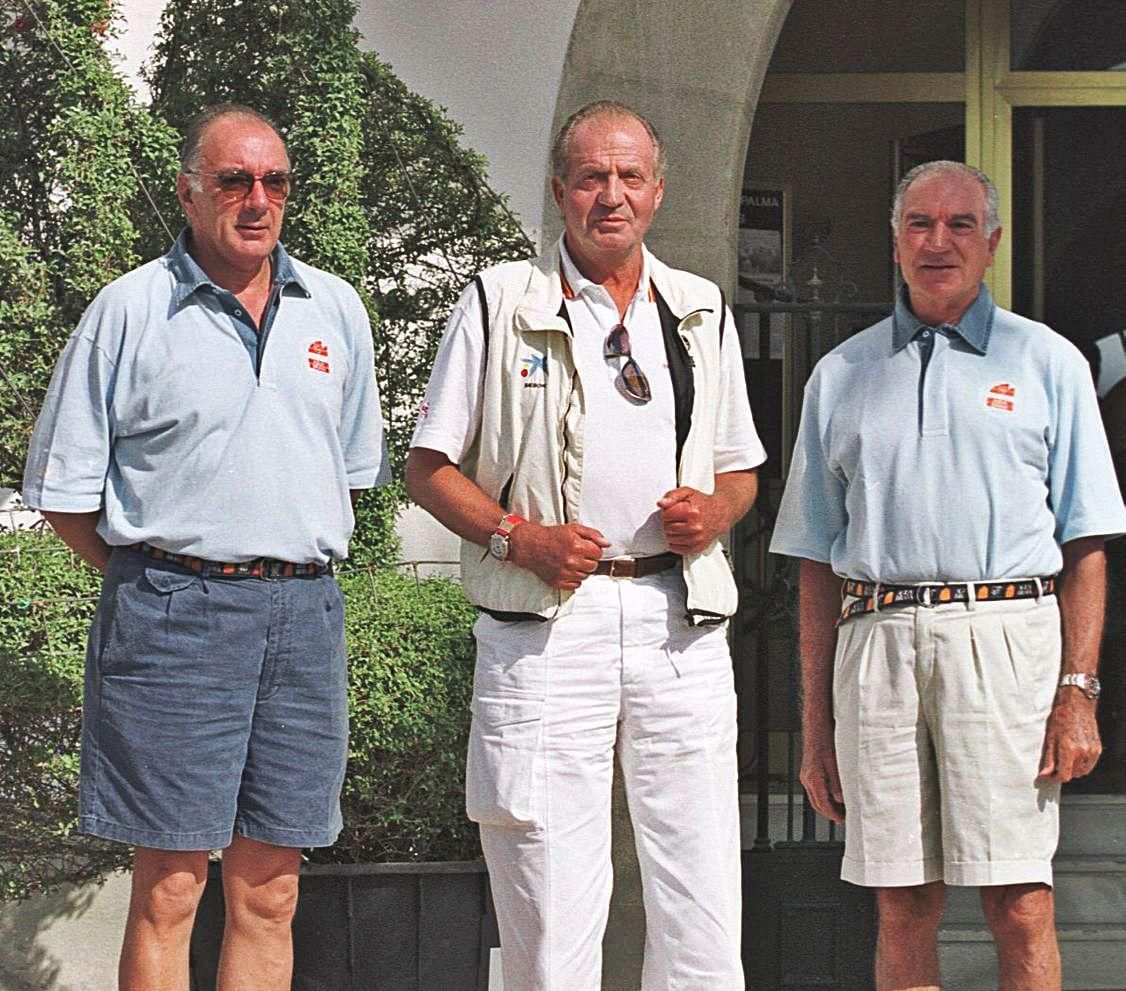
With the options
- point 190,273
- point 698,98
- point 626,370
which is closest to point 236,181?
point 190,273

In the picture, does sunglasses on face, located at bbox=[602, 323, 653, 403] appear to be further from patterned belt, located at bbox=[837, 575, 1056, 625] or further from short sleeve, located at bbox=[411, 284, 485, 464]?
patterned belt, located at bbox=[837, 575, 1056, 625]

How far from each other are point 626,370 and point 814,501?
0.52 meters

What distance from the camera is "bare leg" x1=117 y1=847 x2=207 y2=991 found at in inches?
137

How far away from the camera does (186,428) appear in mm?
3457

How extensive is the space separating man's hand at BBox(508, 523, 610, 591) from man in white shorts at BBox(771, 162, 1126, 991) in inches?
22.4

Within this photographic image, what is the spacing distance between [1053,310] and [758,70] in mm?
1770

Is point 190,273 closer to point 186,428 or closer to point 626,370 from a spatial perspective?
point 186,428

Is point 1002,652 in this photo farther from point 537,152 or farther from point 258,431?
point 537,152

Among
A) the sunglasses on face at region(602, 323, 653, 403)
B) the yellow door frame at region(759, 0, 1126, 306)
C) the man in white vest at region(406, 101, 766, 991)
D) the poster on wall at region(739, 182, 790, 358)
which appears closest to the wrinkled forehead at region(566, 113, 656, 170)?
the man in white vest at region(406, 101, 766, 991)

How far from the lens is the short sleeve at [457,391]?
354cm

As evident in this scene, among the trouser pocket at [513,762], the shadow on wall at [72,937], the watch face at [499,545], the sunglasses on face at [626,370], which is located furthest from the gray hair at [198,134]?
the shadow on wall at [72,937]

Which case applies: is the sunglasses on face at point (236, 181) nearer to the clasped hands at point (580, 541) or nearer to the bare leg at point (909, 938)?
the clasped hands at point (580, 541)

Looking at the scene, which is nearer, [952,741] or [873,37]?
[952,741]

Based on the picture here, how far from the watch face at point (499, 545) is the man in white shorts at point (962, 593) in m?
0.70
